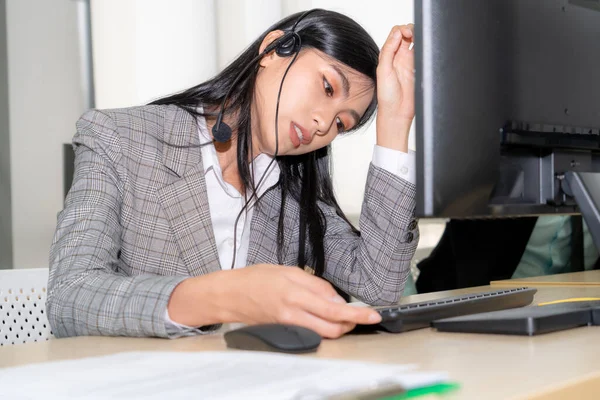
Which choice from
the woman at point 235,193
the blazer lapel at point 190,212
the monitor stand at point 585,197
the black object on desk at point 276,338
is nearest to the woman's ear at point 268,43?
the woman at point 235,193

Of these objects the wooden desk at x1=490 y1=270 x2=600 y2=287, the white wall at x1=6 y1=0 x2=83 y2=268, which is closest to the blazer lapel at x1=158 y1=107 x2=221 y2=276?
the wooden desk at x1=490 y1=270 x2=600 y2=287

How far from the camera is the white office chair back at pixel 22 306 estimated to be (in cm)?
120

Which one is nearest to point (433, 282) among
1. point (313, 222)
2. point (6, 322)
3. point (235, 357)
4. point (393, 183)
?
point (313, 222)

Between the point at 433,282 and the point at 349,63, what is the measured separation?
48.2 inches

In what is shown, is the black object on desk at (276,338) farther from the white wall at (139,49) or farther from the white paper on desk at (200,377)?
the white wall at (139,49)

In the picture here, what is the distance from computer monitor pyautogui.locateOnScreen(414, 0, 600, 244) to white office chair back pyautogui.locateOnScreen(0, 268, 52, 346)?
0.76 metres

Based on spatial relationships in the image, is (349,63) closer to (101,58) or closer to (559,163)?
(559,163)

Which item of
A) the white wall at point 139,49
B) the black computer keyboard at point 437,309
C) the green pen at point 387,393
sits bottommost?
the black computer keyboard at point 437,309

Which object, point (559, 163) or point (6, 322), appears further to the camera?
point (6, 322)

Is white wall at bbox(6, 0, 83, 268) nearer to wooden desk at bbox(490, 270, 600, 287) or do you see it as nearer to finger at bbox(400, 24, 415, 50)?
wooden desk at bbox(490, 270, 600, 287)

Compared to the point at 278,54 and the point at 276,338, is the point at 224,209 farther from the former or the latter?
the point at 276,338

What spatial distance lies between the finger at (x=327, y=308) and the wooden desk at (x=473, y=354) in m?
0.03

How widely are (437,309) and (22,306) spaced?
2.34 ft

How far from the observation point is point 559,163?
2.93 feet
